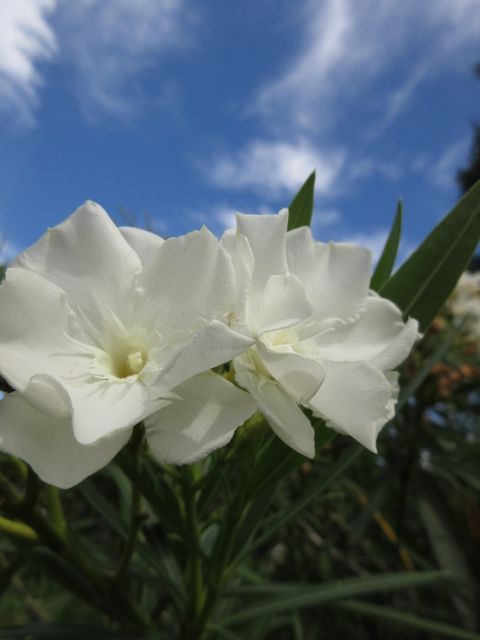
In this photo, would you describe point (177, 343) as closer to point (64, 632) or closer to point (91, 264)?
point (91, 264)

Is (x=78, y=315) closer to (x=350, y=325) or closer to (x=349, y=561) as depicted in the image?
(x=350, y=325)

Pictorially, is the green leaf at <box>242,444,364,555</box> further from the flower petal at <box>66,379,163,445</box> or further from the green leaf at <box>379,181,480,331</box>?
the flower petal at <box>66,379,163,445</box>

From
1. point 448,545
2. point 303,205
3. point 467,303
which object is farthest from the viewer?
point 467,303

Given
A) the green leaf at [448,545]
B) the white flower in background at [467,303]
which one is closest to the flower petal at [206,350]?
the green leaf at [448,545]

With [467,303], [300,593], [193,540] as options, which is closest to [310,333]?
[193,540]

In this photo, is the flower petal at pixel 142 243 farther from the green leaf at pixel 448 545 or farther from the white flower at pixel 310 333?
the green leaf at pixel 448 545

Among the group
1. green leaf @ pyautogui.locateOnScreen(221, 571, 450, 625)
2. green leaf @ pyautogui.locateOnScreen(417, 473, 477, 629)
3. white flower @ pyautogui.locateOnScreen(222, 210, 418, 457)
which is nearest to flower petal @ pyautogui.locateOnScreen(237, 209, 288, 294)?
white flower @ pyautogui.locateOnScreen(222, 210, 418, 457)
